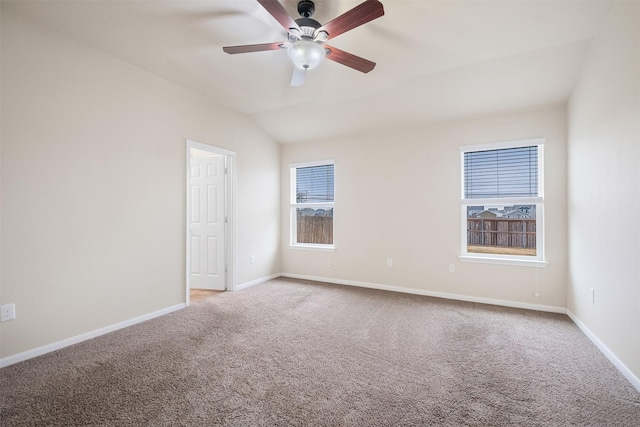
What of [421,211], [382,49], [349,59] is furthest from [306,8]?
[421,211]

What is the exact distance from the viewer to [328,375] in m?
2.06

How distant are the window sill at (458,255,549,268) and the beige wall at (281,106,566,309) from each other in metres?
0.06

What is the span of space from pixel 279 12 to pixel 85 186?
2.30 metres

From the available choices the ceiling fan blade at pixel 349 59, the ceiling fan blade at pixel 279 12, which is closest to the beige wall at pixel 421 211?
the ceiling fan blade at pixel 349 59

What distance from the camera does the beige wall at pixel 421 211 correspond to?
341 centimetres

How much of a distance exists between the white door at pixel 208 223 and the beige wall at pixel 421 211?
1.30 metres

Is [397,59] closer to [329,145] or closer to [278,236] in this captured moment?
[329,145]

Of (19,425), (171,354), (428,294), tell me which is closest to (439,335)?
(428,294)

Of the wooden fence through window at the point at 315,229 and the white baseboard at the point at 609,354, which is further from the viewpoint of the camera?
the wooden fence through window at the point at 315,229

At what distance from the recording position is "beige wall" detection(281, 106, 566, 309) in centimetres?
341

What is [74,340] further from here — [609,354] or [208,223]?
[609,354]

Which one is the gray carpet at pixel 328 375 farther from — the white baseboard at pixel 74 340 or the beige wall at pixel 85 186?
the beige wall at pixel 85 186

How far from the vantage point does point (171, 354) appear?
2381 mm

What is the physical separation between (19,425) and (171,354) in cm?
91
